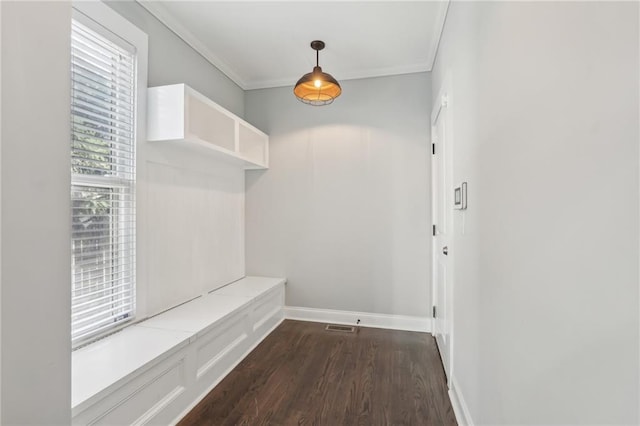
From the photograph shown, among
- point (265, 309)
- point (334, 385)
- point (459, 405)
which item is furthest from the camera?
point (265, 309)

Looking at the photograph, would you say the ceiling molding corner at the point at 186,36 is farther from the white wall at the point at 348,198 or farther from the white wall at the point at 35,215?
the white wall at the point at 35,215

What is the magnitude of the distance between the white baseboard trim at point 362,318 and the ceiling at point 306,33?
2594 millimetres

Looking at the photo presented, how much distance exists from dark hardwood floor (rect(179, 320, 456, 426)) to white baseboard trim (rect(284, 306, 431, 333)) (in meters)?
0.16

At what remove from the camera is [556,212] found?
0.78 metres

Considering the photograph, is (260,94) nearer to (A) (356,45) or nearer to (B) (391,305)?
(A) (356,45)

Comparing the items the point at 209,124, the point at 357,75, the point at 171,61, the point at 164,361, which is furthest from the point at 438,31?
the point at 164,361

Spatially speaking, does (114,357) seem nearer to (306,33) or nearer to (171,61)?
(171,61)

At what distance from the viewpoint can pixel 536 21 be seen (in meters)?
0.88

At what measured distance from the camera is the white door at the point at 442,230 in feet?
6.97

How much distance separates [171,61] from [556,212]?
9.11 feet

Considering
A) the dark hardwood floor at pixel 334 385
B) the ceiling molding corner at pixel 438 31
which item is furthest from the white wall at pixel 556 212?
the ceiling molding corner at pixel 438 31

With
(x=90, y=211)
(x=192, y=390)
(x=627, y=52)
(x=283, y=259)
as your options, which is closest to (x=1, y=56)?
(x=627, y=52)

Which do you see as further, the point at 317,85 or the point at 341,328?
the point at 341,328

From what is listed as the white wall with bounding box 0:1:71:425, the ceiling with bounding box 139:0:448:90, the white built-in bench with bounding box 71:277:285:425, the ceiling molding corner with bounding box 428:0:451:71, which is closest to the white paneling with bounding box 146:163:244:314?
the white built-in bench with bounding box 71:277:285:425
